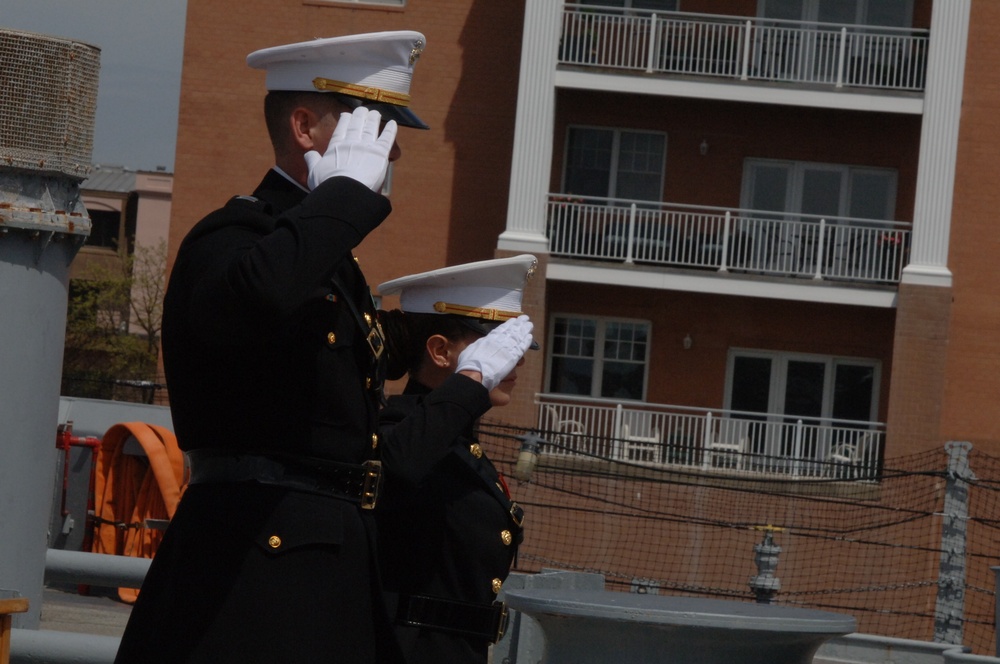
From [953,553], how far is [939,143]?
1089cm

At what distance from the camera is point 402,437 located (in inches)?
122

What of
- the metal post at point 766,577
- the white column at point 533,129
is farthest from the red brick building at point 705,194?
the metal post at point 766,577

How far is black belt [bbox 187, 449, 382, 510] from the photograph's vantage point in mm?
2703

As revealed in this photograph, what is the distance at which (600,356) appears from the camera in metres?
21.6

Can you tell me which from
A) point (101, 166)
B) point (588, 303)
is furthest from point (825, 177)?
point (101, 166)

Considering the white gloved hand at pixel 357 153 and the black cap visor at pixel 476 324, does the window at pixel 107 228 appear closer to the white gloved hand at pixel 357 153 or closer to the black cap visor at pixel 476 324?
the black cap visor at pixel 476 324

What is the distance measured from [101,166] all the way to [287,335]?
198 ft

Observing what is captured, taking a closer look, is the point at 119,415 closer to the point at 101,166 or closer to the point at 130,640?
the point at 130,640

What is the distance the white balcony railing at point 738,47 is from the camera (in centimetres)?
2070

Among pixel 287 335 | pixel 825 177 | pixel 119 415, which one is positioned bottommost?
pixel 119 415

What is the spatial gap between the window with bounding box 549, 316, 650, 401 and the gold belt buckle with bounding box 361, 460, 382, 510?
18835 mm

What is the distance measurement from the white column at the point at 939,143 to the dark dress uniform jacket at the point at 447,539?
57.0 ft

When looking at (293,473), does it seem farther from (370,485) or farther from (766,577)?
(766,577)

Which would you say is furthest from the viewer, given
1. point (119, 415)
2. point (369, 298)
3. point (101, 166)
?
point (101, 166)
